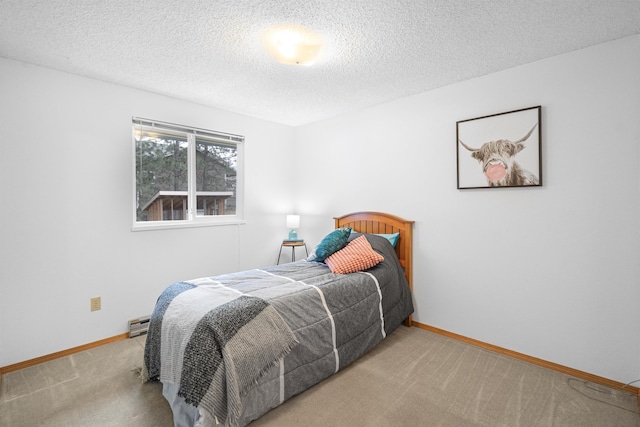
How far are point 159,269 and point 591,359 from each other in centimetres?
379

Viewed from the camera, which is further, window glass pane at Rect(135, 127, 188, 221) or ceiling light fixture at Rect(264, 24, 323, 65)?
window glass pane at Rect(135, 127, 188, 221)

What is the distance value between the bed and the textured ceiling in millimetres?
1644

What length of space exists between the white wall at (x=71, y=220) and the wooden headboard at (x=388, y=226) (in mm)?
1852

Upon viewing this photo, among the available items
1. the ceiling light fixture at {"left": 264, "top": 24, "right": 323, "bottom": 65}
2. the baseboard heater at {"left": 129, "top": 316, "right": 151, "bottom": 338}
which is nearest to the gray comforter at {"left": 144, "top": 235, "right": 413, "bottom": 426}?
the baseboard heater at {"left": 129, "top": 316, "right": 151, "bottom": 338}

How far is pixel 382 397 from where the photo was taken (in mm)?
1959

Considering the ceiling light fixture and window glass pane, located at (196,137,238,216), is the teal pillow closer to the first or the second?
window glass pane, located at (196,137,238,216)

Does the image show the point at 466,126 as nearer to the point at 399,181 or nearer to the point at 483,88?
the point at 483,88

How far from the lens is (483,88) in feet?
8.70

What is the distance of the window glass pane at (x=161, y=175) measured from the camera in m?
3.05

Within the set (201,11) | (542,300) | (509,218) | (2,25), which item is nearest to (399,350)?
(542,300)

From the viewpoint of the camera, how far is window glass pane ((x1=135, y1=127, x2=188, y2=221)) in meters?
3.05

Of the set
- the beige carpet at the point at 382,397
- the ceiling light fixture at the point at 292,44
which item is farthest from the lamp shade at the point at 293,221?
the ceiling light fixture at the point at 292,44

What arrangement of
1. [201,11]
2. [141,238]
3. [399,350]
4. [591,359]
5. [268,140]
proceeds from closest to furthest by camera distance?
[201,11]
[591,359]
[399,350]
[141,238]
[268,140]

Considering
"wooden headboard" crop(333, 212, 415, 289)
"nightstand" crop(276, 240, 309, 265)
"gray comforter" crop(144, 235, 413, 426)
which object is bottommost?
"gray comforter" crop(144, 235, 413, 426)
